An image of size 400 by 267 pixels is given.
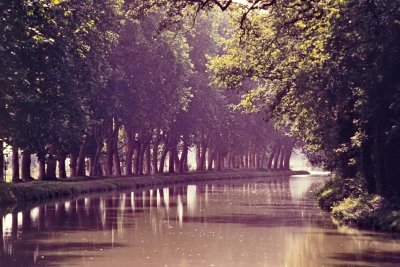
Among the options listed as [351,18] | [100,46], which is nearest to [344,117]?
[351,18]

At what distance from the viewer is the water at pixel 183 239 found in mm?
22297

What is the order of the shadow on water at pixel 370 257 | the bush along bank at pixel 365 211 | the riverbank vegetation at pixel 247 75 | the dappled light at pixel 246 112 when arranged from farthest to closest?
the riverbank vegetation at pixel 247 75
the bush along bank at pixel 365 211
the dappled light at pixel 246 112
the shadow on water at pixel 370 257

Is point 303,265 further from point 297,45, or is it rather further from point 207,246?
point 297,45

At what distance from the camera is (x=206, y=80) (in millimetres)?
107875

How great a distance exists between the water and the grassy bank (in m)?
4.54

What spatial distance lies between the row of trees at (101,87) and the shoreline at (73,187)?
7.16 ft

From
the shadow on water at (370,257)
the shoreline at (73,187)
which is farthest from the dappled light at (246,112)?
the shoreline at (73,187)

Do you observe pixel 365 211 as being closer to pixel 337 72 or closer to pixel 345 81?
pixel 345 81

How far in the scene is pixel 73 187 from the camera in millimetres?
61906

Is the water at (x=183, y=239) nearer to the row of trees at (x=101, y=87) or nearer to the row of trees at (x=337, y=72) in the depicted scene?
the row of trees at (x=337, y=72)

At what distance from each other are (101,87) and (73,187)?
1273 cm

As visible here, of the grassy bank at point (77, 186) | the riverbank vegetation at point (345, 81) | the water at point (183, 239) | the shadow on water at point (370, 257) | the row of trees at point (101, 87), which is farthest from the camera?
the grassy bank at point (77, 186)

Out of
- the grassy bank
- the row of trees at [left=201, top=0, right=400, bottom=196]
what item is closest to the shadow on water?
the row of trees at [left=201, top=0, right=400, bottom=196]

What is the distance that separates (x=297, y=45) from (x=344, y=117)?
5.70 meters
